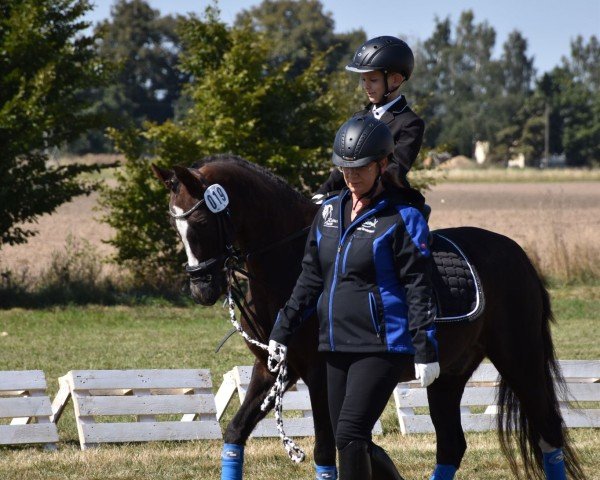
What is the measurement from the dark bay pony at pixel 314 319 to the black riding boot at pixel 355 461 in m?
0.55

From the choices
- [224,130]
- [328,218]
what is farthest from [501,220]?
[328,218]

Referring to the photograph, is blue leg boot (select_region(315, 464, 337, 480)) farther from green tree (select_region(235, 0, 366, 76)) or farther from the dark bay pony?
green tree (select_region(235, 0, 366, 76))

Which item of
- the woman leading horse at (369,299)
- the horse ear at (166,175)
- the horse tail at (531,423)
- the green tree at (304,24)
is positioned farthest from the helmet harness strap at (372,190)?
the green tree at (304,24)

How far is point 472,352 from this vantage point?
618 cm

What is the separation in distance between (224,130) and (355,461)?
11.8 meters

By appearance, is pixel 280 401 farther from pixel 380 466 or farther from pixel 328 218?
pixel 328 218

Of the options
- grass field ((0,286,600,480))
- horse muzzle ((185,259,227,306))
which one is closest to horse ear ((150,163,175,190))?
horse muzzle ((185,259,227,306))

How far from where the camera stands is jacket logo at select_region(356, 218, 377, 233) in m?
4.68

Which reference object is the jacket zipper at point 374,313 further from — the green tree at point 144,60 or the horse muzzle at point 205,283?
the green tree at point 144,60

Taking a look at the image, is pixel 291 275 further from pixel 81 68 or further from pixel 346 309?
pixel 81 68

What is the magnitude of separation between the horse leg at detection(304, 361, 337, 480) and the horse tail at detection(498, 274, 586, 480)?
1445mm

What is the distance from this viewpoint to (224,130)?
16.1 m

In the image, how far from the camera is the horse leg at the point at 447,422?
6.18 m

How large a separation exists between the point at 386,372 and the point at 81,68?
1213cm
